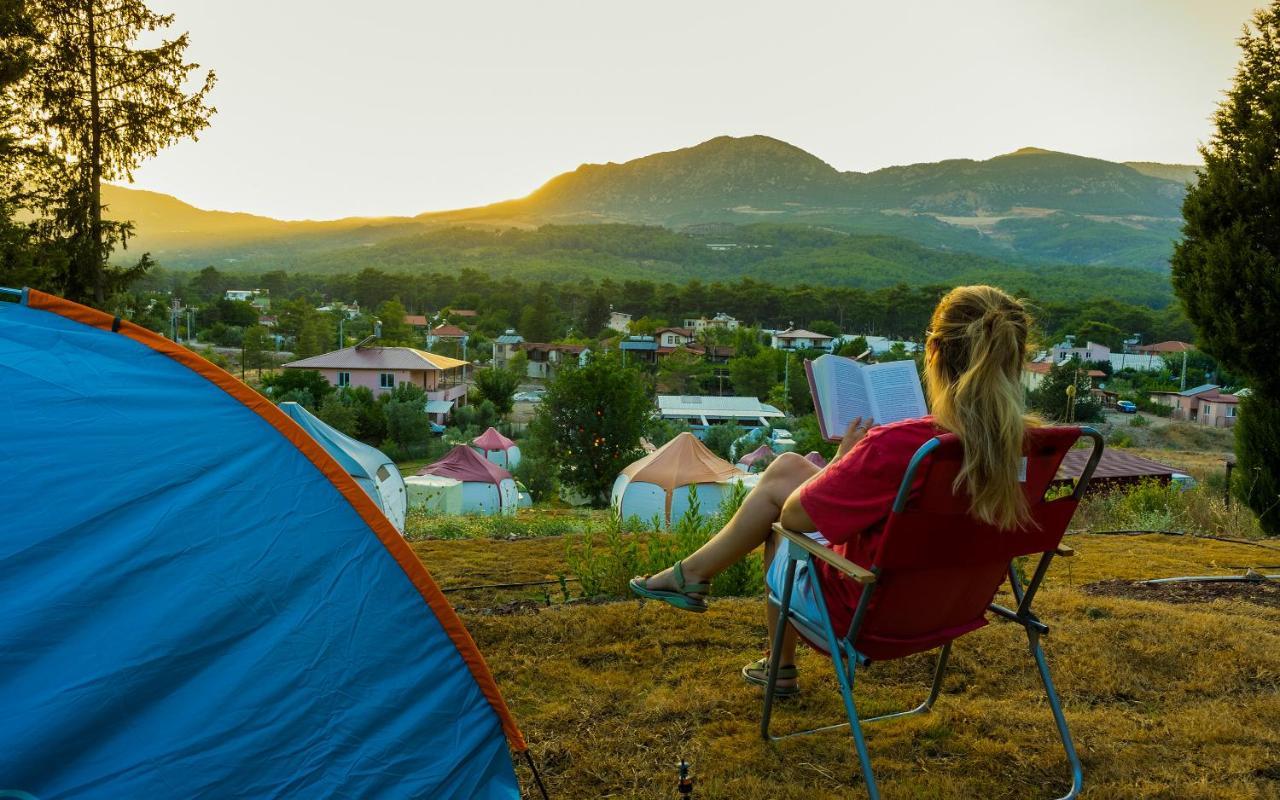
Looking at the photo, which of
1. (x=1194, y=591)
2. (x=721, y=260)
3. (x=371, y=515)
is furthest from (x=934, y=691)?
(x=721, y=260)

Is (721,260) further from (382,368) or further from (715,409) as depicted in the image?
(382,368)

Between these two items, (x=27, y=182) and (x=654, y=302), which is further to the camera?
(x=654, y=302)

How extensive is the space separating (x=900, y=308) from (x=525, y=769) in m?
76.6

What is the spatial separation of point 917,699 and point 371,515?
1.82 metres

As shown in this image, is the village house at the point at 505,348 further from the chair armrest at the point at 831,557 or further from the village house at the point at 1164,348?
the chair armrest at the point at 831,557

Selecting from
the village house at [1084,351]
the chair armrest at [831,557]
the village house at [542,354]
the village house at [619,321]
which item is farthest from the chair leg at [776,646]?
the village house at [619,321]

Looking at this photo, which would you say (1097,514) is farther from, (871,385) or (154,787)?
(154,787)

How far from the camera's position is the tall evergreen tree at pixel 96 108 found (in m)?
12.0

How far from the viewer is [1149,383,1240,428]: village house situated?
4378cm

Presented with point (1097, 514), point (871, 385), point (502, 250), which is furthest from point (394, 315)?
point (502, 250)

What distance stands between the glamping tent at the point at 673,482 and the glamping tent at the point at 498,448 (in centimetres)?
941

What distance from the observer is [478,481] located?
19.1 m

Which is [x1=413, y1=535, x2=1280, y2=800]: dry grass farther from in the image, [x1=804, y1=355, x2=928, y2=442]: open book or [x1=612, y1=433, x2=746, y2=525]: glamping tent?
[x1=612, y1=433, x2=746, y2=525]: glamping tent

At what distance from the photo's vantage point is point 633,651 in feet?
10.2
